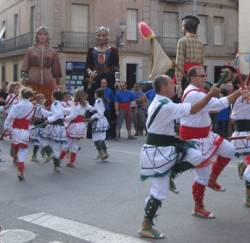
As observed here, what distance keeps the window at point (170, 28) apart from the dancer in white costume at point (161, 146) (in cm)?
3210

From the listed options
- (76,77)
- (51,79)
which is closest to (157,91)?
(51,79)

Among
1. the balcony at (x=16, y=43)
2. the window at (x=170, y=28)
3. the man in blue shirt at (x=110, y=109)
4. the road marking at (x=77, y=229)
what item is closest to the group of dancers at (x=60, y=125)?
the man in blue shirt at (x=110, y=109)

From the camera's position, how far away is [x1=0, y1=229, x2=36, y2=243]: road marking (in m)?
6.03

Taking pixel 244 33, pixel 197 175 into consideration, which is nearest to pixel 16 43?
pixel 244 33

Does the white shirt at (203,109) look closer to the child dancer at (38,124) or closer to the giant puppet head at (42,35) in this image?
the child dancer at (38,124)

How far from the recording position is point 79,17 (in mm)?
35531

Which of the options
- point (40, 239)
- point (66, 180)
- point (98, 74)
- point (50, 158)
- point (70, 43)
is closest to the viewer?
point (40, 239)

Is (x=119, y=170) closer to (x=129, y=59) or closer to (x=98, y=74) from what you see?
(x=98, y=74)

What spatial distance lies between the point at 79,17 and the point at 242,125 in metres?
28.5

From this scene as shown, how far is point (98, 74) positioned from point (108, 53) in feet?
2.19

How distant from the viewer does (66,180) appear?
31.8ft

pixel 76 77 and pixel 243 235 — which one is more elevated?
pixel 76 77

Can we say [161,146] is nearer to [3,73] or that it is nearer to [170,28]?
[170,28]

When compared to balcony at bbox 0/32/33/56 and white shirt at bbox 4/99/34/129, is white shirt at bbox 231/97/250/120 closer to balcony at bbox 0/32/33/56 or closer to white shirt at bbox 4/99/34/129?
white shirt at bbox 4/99/34/129
